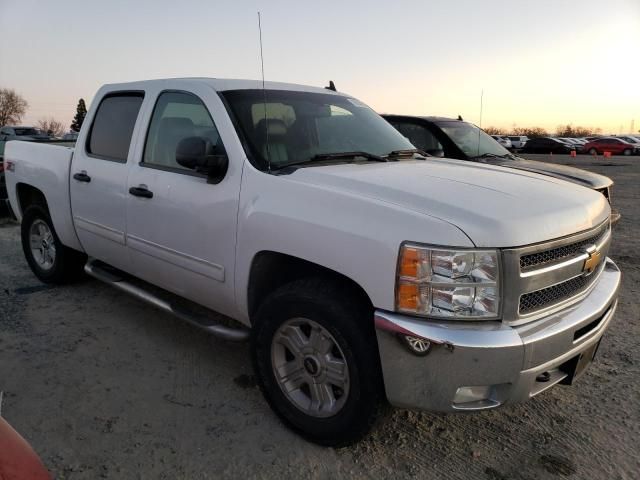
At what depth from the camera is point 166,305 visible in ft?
11.6

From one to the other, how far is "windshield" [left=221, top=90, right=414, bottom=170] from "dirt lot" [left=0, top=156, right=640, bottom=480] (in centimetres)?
148

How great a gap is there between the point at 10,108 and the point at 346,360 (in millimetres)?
89375

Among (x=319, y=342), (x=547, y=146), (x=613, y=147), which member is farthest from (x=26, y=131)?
(x=613, y=147)

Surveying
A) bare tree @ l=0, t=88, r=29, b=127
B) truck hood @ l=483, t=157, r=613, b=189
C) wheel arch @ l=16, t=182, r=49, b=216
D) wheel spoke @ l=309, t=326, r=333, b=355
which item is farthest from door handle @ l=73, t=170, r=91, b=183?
bare tree @ l=0, t=88, r=29, b=127

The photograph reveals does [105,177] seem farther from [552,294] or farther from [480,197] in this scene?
[552,294]

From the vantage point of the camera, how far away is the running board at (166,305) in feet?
10.3

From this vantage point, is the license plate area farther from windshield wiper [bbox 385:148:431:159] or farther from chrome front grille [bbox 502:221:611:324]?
windshield wiper [bbox 385:148:431:159]

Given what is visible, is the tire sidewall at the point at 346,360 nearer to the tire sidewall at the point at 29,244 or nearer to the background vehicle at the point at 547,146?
the tire sidewall at the point at 29,244

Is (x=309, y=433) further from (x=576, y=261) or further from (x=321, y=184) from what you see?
(x=576, y=261)

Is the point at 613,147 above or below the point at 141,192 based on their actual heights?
below

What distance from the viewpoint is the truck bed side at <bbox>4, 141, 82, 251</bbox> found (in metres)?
4.58

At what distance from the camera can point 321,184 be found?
8.83 feet

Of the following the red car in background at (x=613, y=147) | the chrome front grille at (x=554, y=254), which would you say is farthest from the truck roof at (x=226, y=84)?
the red car in background at (x=613, y=147)

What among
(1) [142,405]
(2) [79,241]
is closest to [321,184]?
(1) [142,405]
